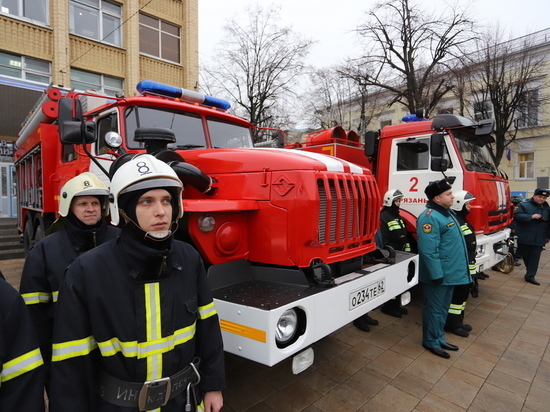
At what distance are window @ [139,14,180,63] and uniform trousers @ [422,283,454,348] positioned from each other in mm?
15904

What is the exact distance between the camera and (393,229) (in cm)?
461

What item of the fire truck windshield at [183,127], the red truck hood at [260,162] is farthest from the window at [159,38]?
the red truck hood at [260,162]

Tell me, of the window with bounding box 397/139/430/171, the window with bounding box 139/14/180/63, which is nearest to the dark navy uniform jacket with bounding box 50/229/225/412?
the window with bounding box 397/139/430/171

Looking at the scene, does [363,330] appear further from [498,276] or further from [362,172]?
[498,276]

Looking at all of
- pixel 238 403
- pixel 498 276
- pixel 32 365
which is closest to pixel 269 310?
pixel 32 365

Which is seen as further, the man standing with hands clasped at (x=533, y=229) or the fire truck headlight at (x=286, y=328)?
the man standing with hands clasped at (x=533, y=229)

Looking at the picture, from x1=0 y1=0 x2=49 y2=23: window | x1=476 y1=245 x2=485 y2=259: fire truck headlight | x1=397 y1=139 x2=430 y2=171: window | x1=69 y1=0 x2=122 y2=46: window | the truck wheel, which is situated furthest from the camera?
x1=69 y1=0 x2=122 y2=46: window

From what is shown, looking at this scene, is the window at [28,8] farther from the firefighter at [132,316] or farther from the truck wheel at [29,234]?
the firefighter at [132,316]

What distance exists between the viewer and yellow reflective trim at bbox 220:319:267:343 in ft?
6.35

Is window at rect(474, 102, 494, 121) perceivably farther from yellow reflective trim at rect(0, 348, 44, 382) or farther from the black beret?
yellow reflective trim at rect(0, 348, 44, 382)

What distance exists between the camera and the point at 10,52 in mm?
11789

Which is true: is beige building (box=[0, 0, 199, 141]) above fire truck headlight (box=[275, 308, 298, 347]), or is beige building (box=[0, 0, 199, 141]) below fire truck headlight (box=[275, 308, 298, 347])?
above

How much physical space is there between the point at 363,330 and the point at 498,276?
4696 millimetres

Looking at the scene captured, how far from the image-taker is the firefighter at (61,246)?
190 cm
